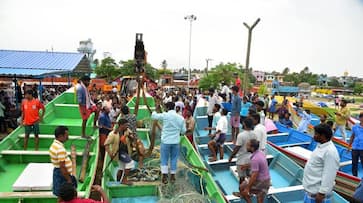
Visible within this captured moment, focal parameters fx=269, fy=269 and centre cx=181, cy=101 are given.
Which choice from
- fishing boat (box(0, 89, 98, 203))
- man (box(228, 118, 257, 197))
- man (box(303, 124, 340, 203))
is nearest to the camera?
man (box(303, 124, 340, 203))

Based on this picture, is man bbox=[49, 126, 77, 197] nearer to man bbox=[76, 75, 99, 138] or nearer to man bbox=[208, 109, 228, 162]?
man bbox=[76, 75, 99, 138]

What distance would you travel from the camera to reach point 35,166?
465 centimetres

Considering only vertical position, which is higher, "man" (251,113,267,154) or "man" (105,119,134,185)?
"man" (251,113,267,154)

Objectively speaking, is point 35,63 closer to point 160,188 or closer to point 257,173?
point 160,188

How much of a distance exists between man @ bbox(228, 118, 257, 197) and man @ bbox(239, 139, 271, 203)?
1.88 feet

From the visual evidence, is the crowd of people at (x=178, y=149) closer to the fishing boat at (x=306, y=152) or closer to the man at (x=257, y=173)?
the man at (x=257, y=173)

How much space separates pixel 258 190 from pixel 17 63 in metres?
8.07

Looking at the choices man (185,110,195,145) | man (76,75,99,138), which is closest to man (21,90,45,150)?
man (76,75,99,138)

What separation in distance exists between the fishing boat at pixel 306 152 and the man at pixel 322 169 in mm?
3199

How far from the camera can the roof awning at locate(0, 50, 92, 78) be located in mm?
7622

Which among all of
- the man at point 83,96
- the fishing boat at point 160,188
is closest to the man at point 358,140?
the fishing boat at point 160,188

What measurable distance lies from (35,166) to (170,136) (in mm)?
2403

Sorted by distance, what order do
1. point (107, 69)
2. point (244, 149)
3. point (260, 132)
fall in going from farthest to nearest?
1. point (107, 69)
2. point (260, 132)
3. point (244, 149)

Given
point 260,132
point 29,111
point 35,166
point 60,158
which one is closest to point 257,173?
point 260,132
